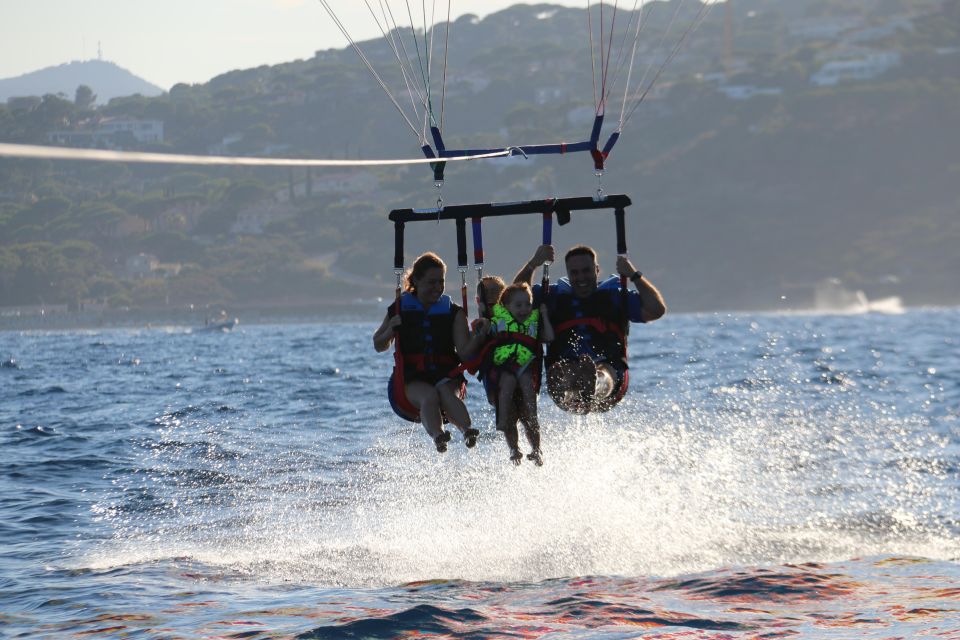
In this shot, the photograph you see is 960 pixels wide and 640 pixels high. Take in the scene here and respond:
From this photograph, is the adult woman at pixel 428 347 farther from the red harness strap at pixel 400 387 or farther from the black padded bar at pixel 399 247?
the black padded bar at pixel 399 247

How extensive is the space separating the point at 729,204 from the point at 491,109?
199 feet

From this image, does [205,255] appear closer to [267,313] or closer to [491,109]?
[267,313]

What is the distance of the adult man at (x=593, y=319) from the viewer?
379 inches

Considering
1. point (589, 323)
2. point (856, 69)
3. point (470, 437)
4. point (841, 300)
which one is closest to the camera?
point (470, 437)

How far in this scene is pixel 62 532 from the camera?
11.3 metres

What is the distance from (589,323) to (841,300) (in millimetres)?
125798

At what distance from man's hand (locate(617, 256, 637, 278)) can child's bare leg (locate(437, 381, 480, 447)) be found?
1572 mm

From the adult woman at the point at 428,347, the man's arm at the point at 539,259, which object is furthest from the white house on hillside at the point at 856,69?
the adult woman at the point at 428,347

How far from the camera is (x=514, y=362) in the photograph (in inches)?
369

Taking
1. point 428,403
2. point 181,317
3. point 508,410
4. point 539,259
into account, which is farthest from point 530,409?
point 181,317

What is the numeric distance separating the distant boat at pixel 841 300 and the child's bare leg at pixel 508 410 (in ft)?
402

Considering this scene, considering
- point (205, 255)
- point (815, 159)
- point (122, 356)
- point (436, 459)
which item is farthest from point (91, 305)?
point (436, 459)

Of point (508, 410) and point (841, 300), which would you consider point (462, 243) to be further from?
point (841, 300)

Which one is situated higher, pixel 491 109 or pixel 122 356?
pixel 491 109
